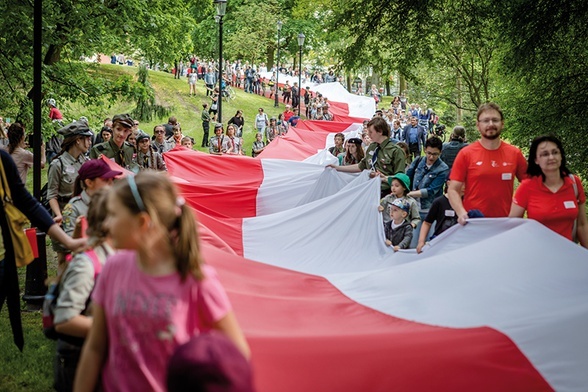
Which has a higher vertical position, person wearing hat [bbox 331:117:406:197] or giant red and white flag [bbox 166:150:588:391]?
person wearing hat [bbox 331:117:406:197]

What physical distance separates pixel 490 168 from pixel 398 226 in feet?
7.43

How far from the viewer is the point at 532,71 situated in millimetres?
14414

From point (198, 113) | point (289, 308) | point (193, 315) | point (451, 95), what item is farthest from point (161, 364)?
point (198, 113)

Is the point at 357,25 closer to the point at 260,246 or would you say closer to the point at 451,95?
the point at 260,246

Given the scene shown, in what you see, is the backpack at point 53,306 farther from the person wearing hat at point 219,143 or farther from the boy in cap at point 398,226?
the person wearing hat at point 219,143

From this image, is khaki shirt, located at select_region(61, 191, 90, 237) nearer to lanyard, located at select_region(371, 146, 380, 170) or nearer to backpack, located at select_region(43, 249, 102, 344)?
backpack, located at select_region(43, 249, 102, 344)

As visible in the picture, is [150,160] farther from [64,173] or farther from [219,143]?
[219,143]

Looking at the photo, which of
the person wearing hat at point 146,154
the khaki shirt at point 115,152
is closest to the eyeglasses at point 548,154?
the khaki shirt at point 115,152

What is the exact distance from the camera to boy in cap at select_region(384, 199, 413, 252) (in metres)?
8.72

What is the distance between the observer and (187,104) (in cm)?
4172

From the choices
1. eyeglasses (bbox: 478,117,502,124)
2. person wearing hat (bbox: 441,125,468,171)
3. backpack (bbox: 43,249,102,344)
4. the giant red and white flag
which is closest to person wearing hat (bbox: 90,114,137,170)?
the giant red and white flag

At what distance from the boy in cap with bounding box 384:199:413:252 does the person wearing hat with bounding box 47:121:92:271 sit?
336 centimetres

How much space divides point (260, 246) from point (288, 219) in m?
0.60

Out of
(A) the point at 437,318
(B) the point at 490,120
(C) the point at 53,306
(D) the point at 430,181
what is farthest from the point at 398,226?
(C) the point at 53,306
